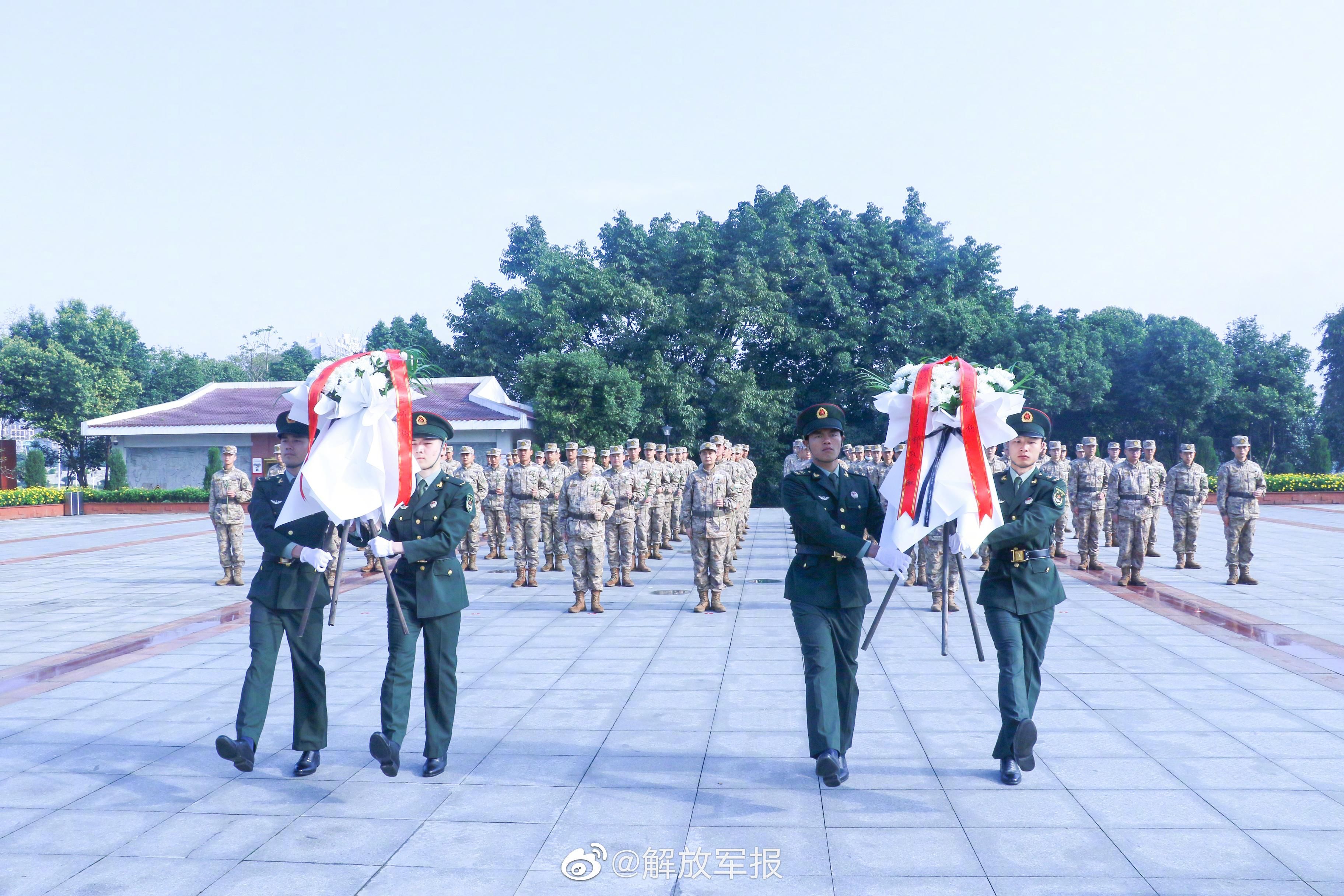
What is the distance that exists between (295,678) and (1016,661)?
367 cm

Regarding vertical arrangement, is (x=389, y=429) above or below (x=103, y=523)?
above

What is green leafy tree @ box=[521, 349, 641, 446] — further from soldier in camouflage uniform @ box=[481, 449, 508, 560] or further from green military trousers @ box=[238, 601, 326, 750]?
green military trousers @ box=[238, 601, 326, 750]

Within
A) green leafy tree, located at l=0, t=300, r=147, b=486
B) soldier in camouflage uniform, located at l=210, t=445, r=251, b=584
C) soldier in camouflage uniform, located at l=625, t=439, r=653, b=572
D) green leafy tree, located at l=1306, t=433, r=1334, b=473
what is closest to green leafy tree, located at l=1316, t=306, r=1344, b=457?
green leafy tree, located at l=1306, t=433, r=1334, b=473

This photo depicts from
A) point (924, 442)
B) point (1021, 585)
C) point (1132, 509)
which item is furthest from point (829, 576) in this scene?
point (1132, 509)

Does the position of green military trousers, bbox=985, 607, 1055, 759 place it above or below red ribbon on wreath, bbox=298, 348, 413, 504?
below

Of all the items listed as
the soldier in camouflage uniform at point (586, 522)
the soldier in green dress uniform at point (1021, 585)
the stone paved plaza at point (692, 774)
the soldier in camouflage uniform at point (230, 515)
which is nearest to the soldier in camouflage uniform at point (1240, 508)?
the stone paved plaza at point (692, 774)

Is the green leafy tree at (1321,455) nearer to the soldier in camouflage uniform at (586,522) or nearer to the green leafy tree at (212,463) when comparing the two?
the soldier in camouflage uniform at (586,522)

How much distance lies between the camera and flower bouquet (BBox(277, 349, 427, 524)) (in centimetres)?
458

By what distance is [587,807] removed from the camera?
4312 millimetres

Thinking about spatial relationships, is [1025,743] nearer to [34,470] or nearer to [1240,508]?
[1240,508]

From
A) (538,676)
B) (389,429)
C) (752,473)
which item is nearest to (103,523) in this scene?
(752,473)

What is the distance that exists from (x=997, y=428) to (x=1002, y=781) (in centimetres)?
174

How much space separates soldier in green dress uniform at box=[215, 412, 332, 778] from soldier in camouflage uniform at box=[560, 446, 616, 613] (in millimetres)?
5246

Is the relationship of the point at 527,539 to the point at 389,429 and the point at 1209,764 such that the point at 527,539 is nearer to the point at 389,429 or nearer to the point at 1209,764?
the point at 389,429
